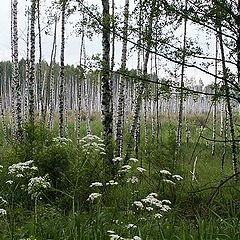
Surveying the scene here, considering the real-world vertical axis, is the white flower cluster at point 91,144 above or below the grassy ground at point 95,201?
above

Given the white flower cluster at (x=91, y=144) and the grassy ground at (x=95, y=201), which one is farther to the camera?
the white flower cluster at (x=91, y=144)

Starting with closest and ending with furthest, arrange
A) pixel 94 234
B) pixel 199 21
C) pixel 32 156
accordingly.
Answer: pixel 94 234 < pixel 199 21 < pixel 32 156

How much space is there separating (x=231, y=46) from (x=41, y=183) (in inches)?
149

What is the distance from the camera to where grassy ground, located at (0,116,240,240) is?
15.4 feet

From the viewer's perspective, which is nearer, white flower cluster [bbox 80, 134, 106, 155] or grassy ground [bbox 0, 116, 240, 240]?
grassy ground [bbox 0, 116, 240, 240]

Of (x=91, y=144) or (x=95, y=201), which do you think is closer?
(x=91, y=144)

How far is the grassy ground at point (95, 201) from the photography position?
4695 millimetres

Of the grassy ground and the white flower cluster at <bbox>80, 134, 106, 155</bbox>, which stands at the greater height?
the white flower cluster at <bbox>80, 134, 106, 155</bbox>

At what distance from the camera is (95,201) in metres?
7.84

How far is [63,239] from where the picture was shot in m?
4.44

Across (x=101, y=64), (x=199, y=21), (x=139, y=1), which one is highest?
(x=139, y=1)

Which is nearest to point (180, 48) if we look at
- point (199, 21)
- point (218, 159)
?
point (199, 21)

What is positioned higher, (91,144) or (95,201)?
(91,144)

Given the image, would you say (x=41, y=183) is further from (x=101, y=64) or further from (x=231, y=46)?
(x=231, y=46)
